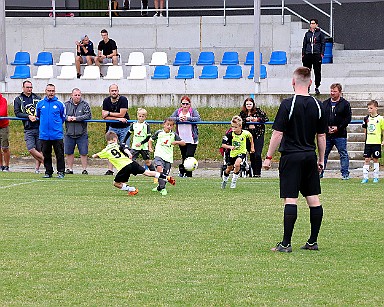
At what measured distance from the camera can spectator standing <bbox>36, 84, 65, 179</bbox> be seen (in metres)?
19.0

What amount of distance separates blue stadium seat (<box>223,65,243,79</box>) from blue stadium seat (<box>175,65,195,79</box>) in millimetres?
1032

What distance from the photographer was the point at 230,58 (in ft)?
96.7

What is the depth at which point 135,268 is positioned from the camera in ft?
27.7

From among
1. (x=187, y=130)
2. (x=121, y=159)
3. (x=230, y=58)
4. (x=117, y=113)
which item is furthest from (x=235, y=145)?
(x=230, y=58)

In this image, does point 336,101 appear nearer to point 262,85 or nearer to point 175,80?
point 262,85

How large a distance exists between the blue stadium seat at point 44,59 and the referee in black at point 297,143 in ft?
72.0

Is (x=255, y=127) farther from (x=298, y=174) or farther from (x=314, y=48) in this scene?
(x=298, y=174)

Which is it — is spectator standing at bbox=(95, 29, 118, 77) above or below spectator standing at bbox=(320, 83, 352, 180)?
above

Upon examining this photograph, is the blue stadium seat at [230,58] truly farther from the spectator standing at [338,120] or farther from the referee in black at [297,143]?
the referee in black at [297,143]

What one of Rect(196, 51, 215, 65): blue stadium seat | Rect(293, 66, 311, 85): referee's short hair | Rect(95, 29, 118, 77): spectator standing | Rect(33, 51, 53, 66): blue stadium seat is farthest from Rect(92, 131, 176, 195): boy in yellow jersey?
Rect(33, 51, 53, 66): blue stadium seat

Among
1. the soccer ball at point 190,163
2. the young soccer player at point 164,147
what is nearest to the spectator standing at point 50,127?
the soccer ball at point 190,163

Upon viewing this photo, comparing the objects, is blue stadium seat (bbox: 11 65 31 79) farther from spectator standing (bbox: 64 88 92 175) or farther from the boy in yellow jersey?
the boy in yellow jersey

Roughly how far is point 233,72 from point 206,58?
2.12 meters

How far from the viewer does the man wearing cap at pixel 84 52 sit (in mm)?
29047
